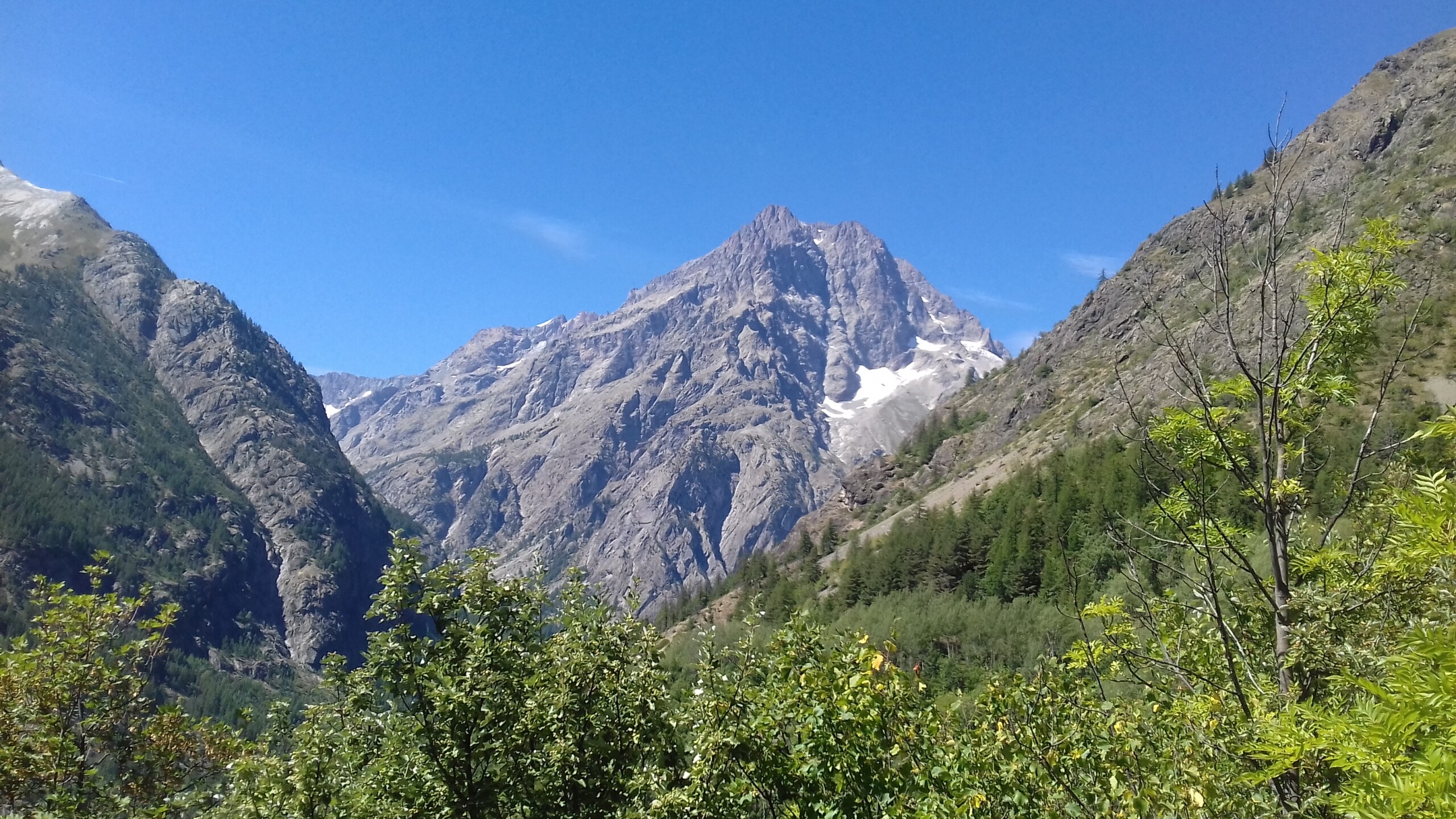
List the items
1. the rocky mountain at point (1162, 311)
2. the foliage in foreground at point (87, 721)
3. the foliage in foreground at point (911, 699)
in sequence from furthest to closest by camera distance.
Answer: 1. the rocky mountain at point (1162, 311)
2. the foliage in foreground at point (87, 721)
3. the foliage in foreground at point (911, 699)

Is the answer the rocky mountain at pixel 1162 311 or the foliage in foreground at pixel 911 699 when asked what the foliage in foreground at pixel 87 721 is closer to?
the foliage in foreground at pixel 911 699

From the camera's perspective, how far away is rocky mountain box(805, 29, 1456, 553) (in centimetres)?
9419

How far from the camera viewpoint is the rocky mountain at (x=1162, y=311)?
94.2 metres

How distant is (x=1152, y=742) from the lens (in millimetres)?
8859

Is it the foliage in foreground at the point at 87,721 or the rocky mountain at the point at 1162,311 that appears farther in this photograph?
the rocky mountain at the point at 1162,311

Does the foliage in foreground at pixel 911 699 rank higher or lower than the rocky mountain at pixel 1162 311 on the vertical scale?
lower

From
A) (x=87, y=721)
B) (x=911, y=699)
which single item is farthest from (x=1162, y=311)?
(x=87, y=721)

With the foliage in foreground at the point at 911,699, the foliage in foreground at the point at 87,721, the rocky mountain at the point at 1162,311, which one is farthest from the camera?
the rocky mountain at the point at 1162,311

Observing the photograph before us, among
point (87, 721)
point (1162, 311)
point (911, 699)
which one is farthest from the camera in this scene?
point (1162, 311)

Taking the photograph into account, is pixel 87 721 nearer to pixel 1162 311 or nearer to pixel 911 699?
pixel 911 699

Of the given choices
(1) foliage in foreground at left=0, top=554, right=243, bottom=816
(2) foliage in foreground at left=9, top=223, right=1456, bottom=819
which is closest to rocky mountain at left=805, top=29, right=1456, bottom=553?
(2) foliage in foreground at left=9, top=223, right=1456, bottom=819

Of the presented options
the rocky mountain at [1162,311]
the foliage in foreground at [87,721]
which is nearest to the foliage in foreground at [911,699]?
the foliage in foreground at [87,721]

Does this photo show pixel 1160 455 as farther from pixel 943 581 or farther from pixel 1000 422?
pixel 1000 422

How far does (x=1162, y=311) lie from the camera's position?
4943 inches
